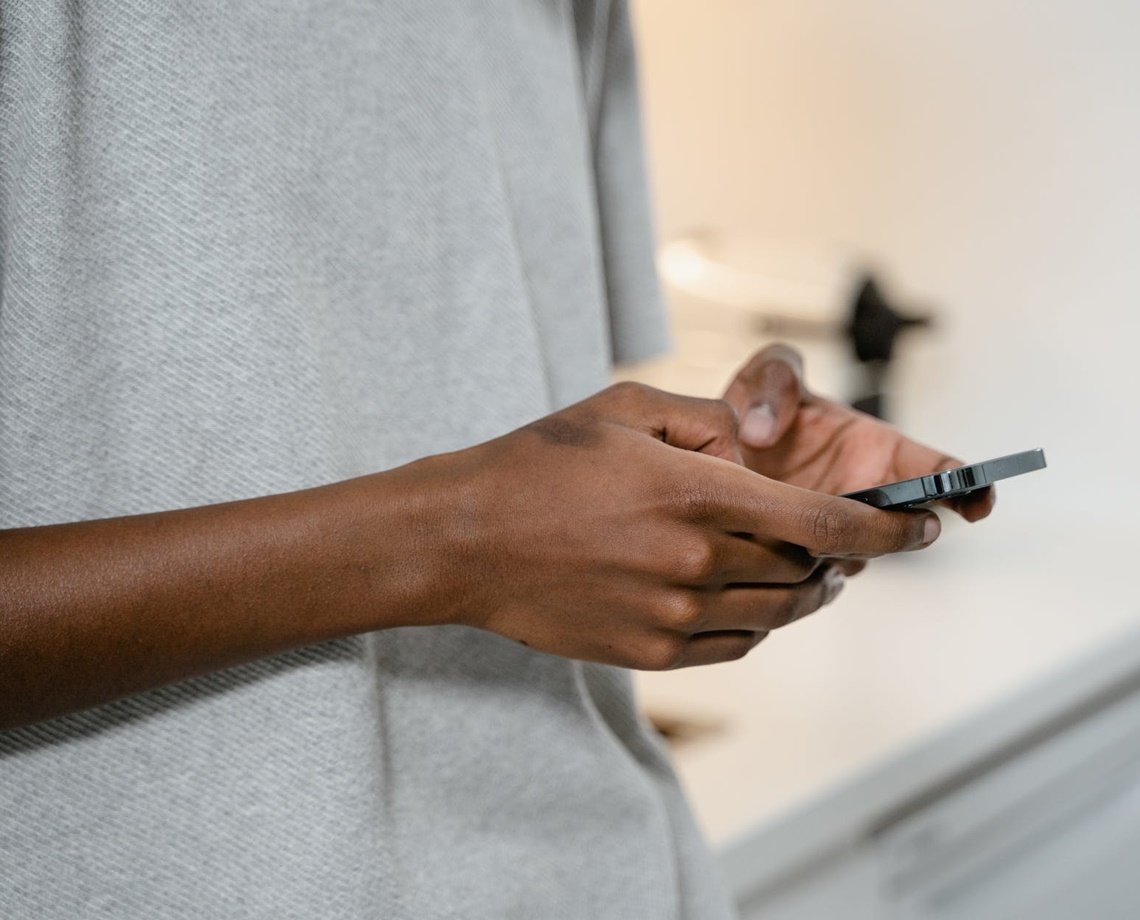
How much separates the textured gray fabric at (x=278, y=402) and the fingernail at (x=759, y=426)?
0.10m

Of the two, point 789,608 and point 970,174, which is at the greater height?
point 970,174

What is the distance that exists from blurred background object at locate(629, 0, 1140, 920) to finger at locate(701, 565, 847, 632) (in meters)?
0.37

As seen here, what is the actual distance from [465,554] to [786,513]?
10 cm

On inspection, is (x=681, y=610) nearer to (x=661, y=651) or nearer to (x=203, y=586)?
(x=661, y=651)

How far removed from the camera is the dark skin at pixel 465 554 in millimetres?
351

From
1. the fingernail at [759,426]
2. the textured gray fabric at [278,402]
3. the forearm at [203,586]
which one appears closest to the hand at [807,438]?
the fingernail at [759,426]

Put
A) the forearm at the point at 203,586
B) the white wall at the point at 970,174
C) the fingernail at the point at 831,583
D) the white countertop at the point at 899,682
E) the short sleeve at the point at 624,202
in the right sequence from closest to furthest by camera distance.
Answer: the forearm at the point at 203,586 → the fingernail at the point at 831,583 → the short sleeve at the point at 624,202 → the white countertop at the point at 899,682 → the white wall at the point at 970,174

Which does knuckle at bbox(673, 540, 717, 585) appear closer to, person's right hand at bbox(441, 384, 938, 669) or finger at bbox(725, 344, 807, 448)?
person's right hand at bbox(441, 384, 938, 669)

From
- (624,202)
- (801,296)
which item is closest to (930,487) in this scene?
(624,202)

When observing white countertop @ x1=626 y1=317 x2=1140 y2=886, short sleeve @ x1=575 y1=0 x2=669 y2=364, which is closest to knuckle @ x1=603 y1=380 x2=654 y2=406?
short sleeve @ x1=575 y1=0 x2=669 y2=364

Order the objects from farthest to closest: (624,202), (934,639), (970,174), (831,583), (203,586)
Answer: (970,174)
(934,639)
(624,202)
(831,583)
(203,586)

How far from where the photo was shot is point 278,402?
1.35ft

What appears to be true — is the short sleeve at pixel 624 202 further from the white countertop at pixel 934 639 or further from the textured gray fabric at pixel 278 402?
the white countertop at pixel 934 639

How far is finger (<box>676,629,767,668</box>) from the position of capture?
41 cm
